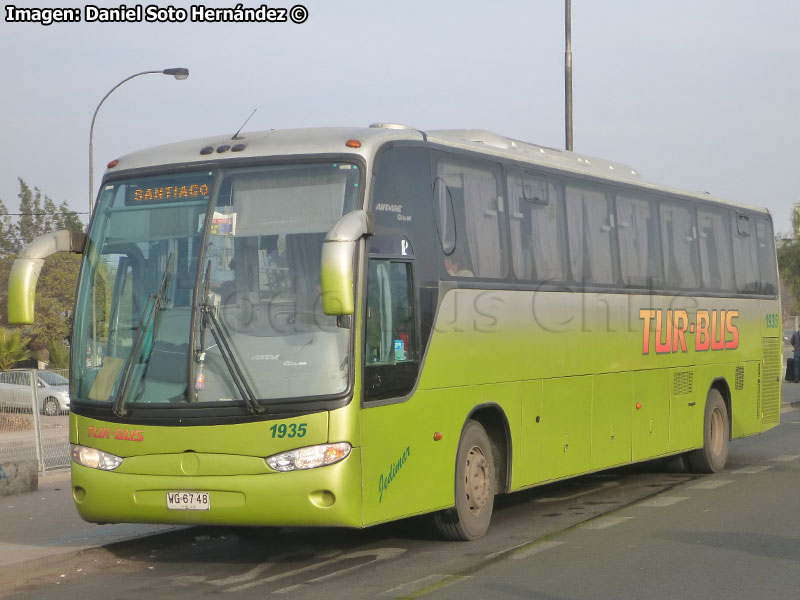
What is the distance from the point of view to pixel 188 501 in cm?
925

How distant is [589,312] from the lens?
13.1m

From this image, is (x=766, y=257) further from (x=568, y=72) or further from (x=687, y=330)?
(x=568, y=72)

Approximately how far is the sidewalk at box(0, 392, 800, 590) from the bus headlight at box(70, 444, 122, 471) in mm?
873

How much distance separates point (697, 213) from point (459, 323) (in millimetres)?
6727

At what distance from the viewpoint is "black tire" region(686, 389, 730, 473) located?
1606 cm

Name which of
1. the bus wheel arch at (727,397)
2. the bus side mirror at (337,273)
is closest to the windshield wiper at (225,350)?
the bus side mirror at (337,273)

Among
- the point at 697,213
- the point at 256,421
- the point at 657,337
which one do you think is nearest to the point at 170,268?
the point at 256,421

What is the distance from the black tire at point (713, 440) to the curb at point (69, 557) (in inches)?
284

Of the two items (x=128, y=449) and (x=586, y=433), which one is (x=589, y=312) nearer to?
(x=586, y=433)

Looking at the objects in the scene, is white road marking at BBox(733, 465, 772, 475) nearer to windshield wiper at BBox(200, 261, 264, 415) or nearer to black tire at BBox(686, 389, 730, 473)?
black tire at BBox(686, 389, 730, 473)

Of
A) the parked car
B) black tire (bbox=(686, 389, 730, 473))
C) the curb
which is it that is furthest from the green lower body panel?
black tire (bbox=(686, 389, 730, 473))

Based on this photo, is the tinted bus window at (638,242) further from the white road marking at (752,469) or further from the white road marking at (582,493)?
the white road marking at (752,469)

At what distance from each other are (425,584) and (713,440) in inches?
338

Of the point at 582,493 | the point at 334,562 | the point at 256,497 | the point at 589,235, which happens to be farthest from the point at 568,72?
the point at 256,497
